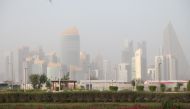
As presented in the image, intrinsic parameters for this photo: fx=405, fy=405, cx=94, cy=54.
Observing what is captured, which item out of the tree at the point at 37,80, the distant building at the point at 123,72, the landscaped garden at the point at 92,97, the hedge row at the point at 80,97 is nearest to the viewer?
the landscaped garden at the point at 92,97

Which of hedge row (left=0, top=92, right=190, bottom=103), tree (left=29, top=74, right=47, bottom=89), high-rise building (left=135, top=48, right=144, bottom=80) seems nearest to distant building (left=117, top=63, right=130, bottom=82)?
high-rise building (left=135, top=48, right=144, bottom=80)

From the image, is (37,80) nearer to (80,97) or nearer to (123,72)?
(80,97)

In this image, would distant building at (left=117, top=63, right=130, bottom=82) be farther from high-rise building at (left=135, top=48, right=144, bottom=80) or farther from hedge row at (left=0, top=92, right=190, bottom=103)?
hedge row at (left=0, top=92, right=190, bottom=103)

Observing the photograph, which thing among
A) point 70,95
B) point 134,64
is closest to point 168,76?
point 134,64

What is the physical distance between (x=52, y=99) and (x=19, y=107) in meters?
7.34

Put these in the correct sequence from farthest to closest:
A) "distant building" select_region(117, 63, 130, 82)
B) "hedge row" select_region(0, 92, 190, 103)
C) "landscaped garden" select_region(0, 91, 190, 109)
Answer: "distant building" select_region(117, 63, 130, 82)
"hedge row" select_region(0, 92, 190, 103)
"landscaped garden" select_region(0, 91, 190, 109)

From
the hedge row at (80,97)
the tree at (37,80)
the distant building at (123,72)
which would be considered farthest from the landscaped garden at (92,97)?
the distant building at (123,72)

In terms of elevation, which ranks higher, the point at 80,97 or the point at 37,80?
the point at 37,80

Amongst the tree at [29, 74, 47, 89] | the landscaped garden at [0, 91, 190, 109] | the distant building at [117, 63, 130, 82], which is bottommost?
the landscaped garden at [0, 91, 190, 109]

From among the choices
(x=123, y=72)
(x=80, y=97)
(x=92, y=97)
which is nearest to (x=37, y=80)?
(x=80, y=97)

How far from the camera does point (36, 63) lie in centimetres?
17338

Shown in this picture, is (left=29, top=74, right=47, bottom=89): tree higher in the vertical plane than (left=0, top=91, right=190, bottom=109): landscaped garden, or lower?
higher

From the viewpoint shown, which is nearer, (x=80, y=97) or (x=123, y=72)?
(x=80, y=97)

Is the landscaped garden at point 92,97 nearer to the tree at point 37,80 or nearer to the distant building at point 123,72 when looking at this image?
the tree at point 37,80
